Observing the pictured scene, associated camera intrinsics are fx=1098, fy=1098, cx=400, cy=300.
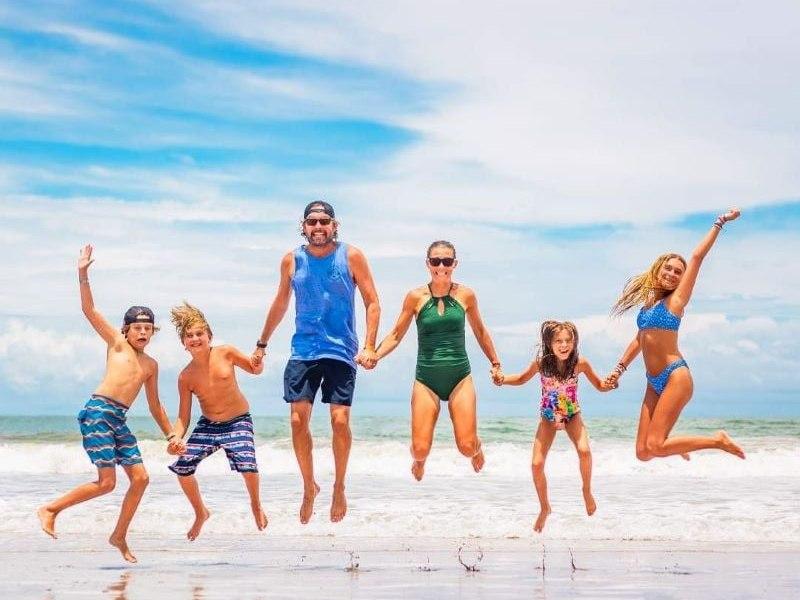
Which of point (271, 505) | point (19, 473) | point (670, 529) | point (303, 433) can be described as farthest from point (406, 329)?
point (19, 473)

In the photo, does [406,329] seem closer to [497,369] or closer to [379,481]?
[497,369]

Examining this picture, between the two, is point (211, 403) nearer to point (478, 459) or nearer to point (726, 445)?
point (478, 459)

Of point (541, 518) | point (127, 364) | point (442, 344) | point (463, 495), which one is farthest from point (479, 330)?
point (463, 495)

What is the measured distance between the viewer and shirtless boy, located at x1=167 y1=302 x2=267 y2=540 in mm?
10938

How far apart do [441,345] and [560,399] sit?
1.33 metres

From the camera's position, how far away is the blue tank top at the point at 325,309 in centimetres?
1063

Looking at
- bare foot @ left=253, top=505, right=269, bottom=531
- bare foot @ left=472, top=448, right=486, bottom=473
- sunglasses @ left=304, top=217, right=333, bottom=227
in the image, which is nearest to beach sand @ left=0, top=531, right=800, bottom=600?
bare foot @ left=253, top=505, right=269, bottom=531

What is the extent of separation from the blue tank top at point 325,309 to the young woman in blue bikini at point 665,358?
2.89m

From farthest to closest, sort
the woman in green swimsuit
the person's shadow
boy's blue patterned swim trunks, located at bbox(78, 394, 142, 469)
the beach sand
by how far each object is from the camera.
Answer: the woman in green swimsuit → boy's blue patterned swim trunks, located at bbox(78, 394, 142, 469) → the beach sand → the person's shadow

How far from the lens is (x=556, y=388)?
1105cm

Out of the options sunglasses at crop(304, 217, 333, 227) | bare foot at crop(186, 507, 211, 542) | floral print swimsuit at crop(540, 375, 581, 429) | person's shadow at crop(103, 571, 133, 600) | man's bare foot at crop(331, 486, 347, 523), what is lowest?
person's shadow at crop(103, 571, 133, 600)

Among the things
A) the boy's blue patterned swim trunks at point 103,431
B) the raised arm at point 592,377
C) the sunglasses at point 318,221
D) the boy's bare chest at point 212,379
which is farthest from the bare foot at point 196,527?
the raised arm at point 592,377

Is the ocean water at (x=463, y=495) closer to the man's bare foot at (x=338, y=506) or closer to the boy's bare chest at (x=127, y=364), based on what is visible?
the man's bare foot at (x=338, y=506)

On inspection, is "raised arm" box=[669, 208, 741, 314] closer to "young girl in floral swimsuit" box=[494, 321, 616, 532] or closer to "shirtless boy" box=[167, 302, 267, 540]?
"young girl in floral swimsuit" box=[494, 321, 616, 532]
